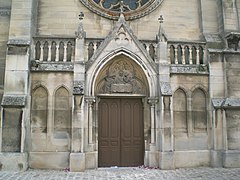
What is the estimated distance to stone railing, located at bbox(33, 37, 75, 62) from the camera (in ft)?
33.8

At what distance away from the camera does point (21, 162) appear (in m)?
9.11

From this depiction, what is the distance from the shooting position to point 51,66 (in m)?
10.1

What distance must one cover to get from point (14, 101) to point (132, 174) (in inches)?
186

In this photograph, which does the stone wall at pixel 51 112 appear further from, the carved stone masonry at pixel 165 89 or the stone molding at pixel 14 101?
the carved stone masonry at pixel 165 89

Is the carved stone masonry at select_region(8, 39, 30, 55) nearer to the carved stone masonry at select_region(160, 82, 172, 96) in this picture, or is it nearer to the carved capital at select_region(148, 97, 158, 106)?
the carved capital at select_region(148, 97, 158, 106)

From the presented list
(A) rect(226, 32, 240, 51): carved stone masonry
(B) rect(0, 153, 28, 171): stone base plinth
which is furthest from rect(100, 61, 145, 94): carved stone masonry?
(A) rect(226, 32, 240, 51): carved stone masonry

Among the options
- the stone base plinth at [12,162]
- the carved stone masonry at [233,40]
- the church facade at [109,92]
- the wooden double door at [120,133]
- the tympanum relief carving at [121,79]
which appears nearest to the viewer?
the stone base plinth at [12,162]

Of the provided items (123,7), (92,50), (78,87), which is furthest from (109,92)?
(123,7)

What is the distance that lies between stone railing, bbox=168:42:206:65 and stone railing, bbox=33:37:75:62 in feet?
12.9

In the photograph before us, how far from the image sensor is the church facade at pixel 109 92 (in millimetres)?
9617

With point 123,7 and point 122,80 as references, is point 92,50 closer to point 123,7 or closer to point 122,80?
point 122,80

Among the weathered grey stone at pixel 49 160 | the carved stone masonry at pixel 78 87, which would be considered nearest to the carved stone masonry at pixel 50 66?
the carved stone masonry at pixel 78 87

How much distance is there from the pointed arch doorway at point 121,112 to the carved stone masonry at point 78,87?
0.89 metres

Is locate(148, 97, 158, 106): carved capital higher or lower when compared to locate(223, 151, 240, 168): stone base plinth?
higher
